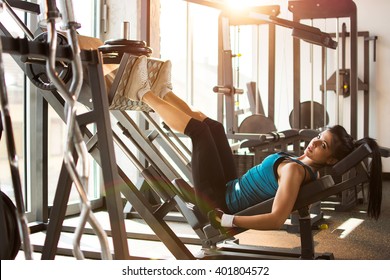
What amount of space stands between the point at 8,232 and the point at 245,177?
1.09 m

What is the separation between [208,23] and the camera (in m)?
5.67

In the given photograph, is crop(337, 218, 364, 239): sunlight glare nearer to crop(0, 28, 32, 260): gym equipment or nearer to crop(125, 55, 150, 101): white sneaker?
crop(125, 55, 150, 101): white sneaker

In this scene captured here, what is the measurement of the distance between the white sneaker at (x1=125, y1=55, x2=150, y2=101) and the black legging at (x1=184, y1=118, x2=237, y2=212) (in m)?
0.24

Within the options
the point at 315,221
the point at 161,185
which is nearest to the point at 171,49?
the point at 315,221

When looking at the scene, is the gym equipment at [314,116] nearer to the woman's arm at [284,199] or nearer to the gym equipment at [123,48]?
the woman's arm at [284,199]

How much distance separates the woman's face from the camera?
2145 millimetres

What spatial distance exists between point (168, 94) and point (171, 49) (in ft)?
8.76

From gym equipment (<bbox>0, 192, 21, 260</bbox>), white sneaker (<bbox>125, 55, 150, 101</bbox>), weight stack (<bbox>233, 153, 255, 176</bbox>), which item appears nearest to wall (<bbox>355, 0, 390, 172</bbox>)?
weight stack (<bbox>233, 153, 255, 176</bbox>)

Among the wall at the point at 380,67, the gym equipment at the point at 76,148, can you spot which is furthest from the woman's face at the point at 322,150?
the wall at the point at 380,67

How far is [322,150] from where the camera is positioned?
215 cm

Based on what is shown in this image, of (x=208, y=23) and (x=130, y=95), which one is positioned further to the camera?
(x=208, y=23)

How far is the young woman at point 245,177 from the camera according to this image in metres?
2.04

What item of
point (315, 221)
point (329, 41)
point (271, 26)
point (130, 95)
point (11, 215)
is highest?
point (271, 26)
